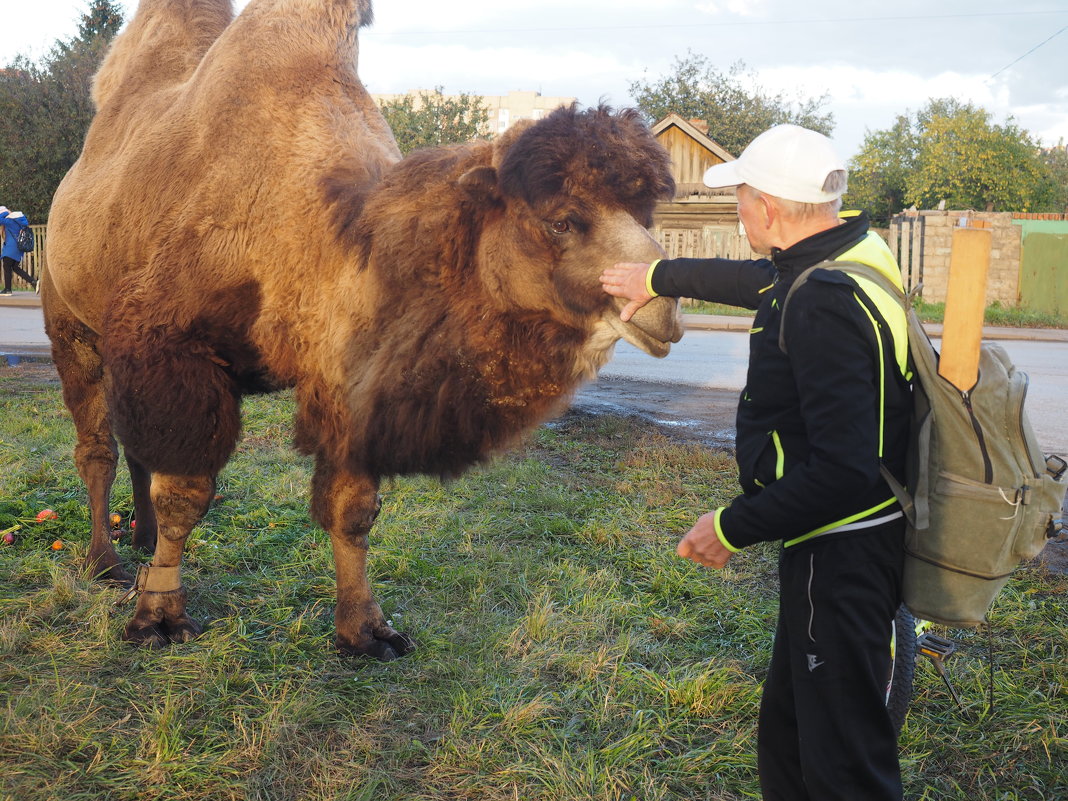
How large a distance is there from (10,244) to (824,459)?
80.9ft

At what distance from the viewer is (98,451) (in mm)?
5422

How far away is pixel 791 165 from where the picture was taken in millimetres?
2473

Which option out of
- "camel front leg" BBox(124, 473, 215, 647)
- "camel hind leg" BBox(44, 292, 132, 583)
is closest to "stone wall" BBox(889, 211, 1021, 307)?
"camel hind leg" BBox(44, 292, 132, 583)

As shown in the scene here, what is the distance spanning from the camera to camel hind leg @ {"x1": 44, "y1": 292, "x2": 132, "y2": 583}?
5203 mm

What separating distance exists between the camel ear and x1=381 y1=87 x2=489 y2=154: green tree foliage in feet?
83.1

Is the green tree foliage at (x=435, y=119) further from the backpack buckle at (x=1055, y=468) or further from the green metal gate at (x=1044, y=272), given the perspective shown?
the backpack buckle at (x=1055, y=468)

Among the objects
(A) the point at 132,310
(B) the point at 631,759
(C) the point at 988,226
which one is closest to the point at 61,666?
(A) the point at 132,310

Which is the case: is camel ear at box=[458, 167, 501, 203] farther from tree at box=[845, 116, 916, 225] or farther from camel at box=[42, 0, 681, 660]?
tree at box=[845, 116, 916, 225]

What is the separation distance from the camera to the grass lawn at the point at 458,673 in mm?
3236

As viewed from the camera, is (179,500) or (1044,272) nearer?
(179,500)

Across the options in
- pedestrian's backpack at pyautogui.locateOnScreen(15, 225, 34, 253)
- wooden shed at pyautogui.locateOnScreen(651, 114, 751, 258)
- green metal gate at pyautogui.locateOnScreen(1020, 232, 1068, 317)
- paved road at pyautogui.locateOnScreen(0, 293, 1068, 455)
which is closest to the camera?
paved road at pyautogui.locateOnScreen(0, 293, 1068, 455)

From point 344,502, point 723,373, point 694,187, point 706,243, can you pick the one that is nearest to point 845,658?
point 344,502

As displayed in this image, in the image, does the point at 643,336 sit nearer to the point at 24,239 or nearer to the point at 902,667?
the point at 902,667

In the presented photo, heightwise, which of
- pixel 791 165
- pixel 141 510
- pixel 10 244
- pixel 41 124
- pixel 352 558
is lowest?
pixel 141 510
